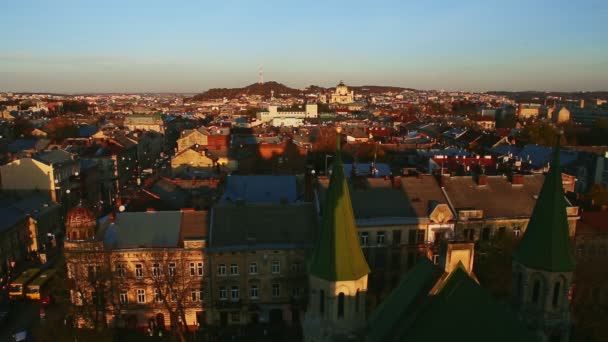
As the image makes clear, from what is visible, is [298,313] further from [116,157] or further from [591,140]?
[591,140]

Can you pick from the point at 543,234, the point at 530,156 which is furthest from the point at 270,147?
the point at 543,234

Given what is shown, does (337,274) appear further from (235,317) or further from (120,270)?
(120,270)

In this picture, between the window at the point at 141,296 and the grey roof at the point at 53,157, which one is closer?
the window at the point at 141,296

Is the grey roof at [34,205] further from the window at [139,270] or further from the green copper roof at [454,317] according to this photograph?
the green copper roof at [454,317]

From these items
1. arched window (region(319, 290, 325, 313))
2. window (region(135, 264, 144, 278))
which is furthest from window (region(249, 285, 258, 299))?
arched window (region(319, 290, 325, 313))

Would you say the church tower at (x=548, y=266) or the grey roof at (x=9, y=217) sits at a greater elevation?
the church tower at (x=548, y=266)

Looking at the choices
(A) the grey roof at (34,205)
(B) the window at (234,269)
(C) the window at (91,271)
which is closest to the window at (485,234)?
(B) the window at (234,269)

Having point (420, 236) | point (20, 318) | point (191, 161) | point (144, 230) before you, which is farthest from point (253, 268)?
point (191, 161)
